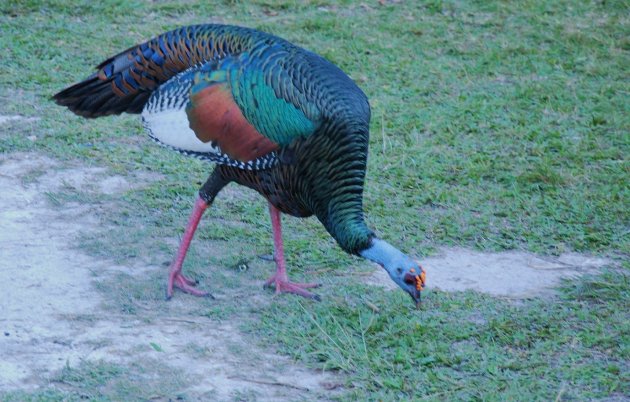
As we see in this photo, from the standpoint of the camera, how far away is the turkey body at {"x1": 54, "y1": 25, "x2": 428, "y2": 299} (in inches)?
185

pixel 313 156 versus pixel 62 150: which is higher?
pixel 313 156

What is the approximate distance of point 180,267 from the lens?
5.12 metres

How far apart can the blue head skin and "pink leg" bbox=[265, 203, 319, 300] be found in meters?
0.58

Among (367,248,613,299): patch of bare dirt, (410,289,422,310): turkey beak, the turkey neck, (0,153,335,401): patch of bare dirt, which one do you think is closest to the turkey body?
the turkey neck

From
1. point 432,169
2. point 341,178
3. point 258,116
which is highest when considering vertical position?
point 258,116

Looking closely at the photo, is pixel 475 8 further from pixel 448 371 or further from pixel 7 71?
pixel 448 371

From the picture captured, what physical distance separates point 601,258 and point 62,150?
3.65m

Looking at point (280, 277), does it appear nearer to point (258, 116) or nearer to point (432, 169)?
point (258, 116)

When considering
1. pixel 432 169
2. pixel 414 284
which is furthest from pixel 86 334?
pixel 432 169

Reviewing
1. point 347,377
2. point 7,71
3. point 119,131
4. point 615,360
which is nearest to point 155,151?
point 119,131

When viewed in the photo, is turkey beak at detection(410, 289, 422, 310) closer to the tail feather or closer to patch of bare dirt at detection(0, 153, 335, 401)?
patch of bare dirt at detection(0, 153, 335, 401)

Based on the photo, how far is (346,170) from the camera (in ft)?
15.4

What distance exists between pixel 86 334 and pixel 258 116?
133cm

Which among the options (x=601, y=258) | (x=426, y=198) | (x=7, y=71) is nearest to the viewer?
(x=601, y=258)
